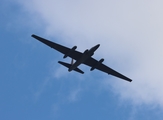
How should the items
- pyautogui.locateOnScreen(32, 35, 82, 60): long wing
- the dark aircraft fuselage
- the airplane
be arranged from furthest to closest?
pyautogui.locateOnScreen(32, 35, 82, 60): long wing → the airplane → the dark aircraft fuselage

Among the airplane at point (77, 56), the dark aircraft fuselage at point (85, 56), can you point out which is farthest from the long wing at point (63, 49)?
the dark aircraft fuselage at point (85, 56)

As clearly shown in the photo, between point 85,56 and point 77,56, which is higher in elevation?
point 77,56

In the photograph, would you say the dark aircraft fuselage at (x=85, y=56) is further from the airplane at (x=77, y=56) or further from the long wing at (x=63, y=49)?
the long wing at (x=63, y=49)

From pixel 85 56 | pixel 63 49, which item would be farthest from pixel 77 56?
pixel 63 49

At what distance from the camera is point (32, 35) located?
69125 millimetres

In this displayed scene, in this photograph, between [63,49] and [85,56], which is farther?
[63,49]

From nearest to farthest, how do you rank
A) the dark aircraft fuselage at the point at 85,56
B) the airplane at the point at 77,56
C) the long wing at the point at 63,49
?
the dark aircraft fuselage at the point at 85,56, the airplane at the point at 77,56, the long wing at the point at 63,49

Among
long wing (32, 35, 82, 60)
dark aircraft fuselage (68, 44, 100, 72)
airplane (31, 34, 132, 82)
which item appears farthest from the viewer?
long wing (32, 35, 82, 60)

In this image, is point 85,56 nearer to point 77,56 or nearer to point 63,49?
point 77,56

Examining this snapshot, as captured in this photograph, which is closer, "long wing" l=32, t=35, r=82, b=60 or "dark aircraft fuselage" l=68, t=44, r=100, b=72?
"dark aircraft fuselage" l=68, t=44, r=100, b=72

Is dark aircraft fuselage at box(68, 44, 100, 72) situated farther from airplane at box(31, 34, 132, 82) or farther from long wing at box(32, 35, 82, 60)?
long wing at box(32, 35, 82, 60)

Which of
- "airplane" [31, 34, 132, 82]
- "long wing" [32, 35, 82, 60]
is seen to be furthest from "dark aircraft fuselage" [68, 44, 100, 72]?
"long wing" [32, 35, 82, 60]

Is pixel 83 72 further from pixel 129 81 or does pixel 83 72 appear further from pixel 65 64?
pixel 129 81

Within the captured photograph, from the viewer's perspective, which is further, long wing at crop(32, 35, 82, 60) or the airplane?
long wing at crop(32, 35, 82, 60)
